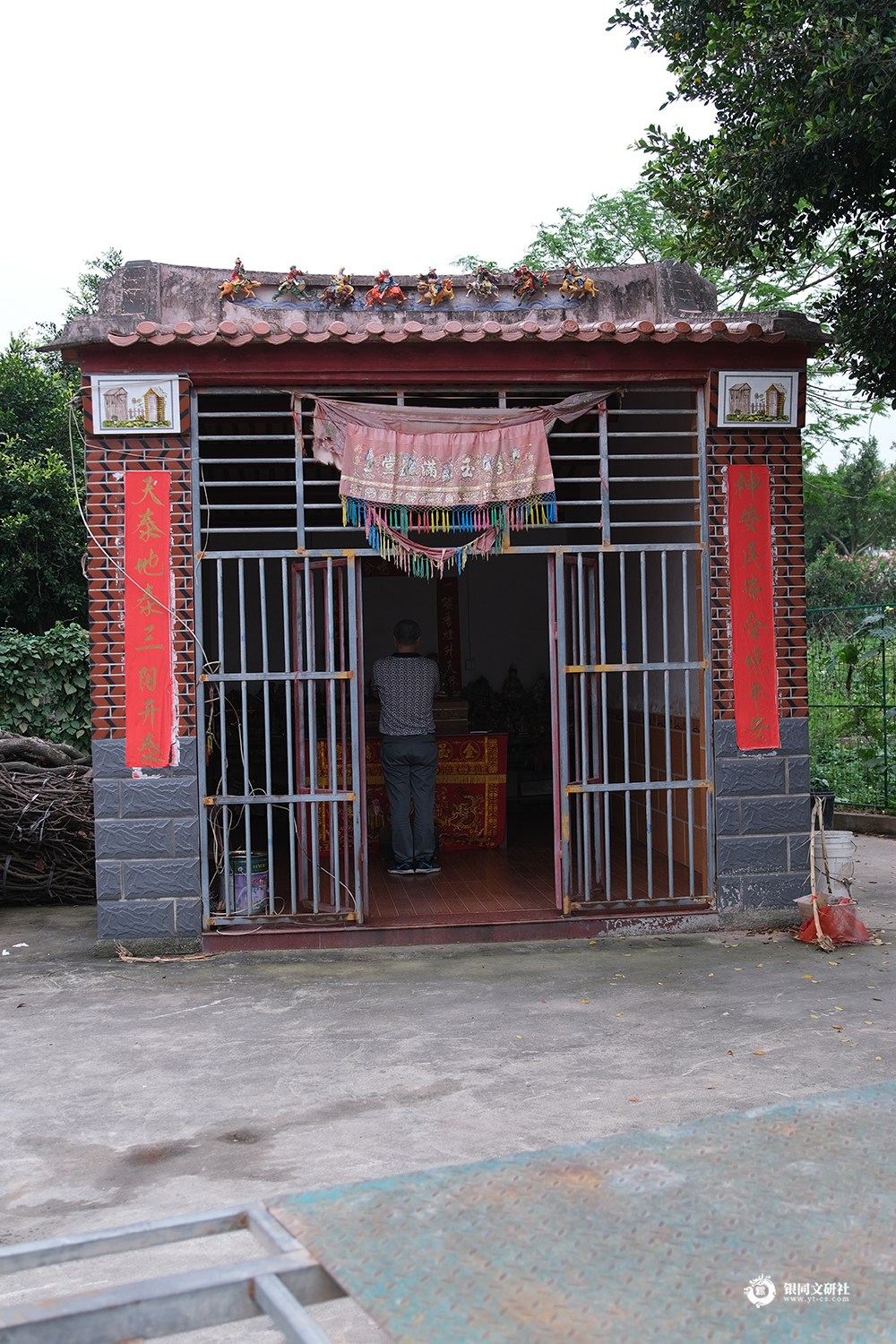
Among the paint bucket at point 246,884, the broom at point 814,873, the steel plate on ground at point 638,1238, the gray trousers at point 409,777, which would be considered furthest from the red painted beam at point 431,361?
the steel plate on ground at point 638,1238

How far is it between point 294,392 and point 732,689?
3089 millimetres

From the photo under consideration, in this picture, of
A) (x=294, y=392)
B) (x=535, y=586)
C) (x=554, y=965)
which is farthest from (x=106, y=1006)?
(x=535, y=586)

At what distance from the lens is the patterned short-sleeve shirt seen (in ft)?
24.6

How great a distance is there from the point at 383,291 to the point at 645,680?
311cm

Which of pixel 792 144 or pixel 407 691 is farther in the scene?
pixel 407 691

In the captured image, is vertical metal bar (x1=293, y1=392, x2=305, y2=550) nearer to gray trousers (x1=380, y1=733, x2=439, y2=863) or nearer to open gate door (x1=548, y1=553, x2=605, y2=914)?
open gate door (x1=548, y1=553, x2=605, y2=914)

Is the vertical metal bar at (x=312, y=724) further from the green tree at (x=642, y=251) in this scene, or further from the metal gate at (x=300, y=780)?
the green tree at (x=642, y=251)

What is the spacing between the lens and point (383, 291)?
23.5 feet

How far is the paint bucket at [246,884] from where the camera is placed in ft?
21.0

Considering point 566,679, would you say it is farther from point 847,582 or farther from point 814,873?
point 847,582

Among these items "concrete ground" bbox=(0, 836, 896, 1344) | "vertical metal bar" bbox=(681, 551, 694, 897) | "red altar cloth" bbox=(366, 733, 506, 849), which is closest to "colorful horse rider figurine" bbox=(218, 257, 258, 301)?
"vertical metal bar" bbox=(681, 551, 694, 897)

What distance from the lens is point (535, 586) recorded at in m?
12.1

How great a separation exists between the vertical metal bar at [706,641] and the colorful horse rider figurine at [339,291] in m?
2.42

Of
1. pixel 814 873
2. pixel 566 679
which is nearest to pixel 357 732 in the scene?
pixel 566 679
